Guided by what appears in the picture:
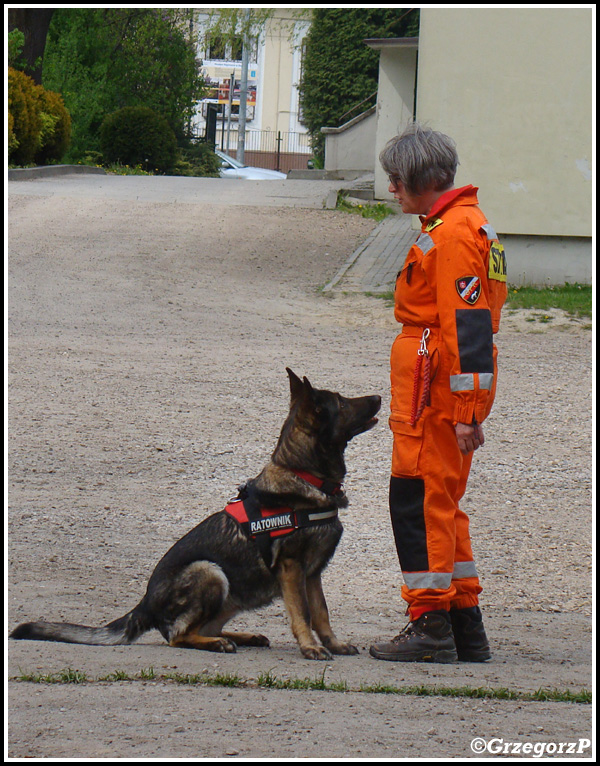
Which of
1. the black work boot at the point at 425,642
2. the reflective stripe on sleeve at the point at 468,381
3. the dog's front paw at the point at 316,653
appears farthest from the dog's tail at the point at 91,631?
the reflective stripe on sleeve at the point at 468,381

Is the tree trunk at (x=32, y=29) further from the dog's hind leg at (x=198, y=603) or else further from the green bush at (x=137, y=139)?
the dog's hind leg at (x=198, y=603)

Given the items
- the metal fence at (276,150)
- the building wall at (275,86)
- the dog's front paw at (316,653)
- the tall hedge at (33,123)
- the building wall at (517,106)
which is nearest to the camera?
the dog's front paw at (316,653)

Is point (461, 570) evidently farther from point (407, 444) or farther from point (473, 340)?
point (473, 340)

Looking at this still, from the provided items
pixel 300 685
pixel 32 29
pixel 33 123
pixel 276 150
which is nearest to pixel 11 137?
pixel 33 123

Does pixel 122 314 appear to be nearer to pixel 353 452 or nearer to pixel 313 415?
pixel 353 452

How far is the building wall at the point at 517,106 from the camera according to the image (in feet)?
43.1

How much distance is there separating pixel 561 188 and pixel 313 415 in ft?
34.3

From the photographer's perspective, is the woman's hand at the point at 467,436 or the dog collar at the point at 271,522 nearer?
the woman's hand at the point at 467,436

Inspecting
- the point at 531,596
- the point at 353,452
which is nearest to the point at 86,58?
the point at 353,452

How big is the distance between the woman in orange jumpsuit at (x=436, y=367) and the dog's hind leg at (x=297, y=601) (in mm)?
329

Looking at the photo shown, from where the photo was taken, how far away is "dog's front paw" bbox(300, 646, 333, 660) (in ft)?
13.1

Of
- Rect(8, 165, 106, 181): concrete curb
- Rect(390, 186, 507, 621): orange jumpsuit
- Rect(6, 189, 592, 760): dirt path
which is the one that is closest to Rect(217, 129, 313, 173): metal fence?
Rect(8, 165, 106, 181): concrete curb

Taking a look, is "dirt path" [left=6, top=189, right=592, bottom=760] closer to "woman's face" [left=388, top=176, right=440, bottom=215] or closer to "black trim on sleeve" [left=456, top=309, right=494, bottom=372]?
"black trim on sleeve" [left=456, top=309, right=494, bottom=372]

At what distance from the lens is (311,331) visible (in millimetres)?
11477
